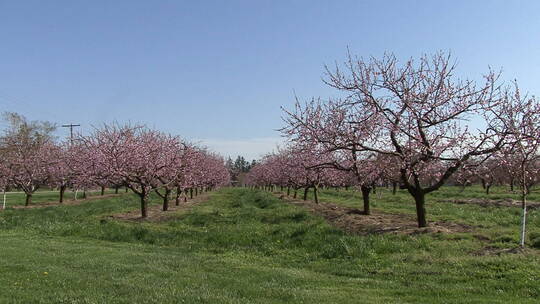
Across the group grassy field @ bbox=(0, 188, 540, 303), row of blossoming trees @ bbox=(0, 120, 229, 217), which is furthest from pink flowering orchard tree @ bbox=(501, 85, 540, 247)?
row of blossoming trees @ bbox=(0, 120, 229, 217)

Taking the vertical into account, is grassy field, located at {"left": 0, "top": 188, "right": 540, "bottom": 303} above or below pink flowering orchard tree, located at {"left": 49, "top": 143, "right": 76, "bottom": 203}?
below

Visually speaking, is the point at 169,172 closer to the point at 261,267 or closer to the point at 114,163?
the point at 114,163

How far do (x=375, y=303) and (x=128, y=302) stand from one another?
400cm

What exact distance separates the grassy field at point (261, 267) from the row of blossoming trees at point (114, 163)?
5982 mm

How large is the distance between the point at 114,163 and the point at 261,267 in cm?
1492

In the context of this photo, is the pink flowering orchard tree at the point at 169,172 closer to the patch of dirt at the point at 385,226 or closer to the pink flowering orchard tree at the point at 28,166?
the patch of dirt at the point at 385,226

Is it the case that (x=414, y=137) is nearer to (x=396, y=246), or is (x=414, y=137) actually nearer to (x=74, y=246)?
(x=396, y=246)

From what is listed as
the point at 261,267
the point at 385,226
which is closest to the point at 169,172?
the point at 385,226

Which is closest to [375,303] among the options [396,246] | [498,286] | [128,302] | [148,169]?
[498,286]

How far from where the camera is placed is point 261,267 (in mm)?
10914

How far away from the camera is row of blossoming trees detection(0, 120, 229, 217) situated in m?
23.4

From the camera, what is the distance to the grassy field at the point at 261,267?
7.77 metres

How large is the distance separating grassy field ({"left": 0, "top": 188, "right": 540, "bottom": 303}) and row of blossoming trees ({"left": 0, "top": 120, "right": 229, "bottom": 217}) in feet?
19.6

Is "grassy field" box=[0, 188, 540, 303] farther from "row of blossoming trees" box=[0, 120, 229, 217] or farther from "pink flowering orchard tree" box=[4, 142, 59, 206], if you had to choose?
"pink flowering orchard tree" box=[4, 142, 59, 206]
